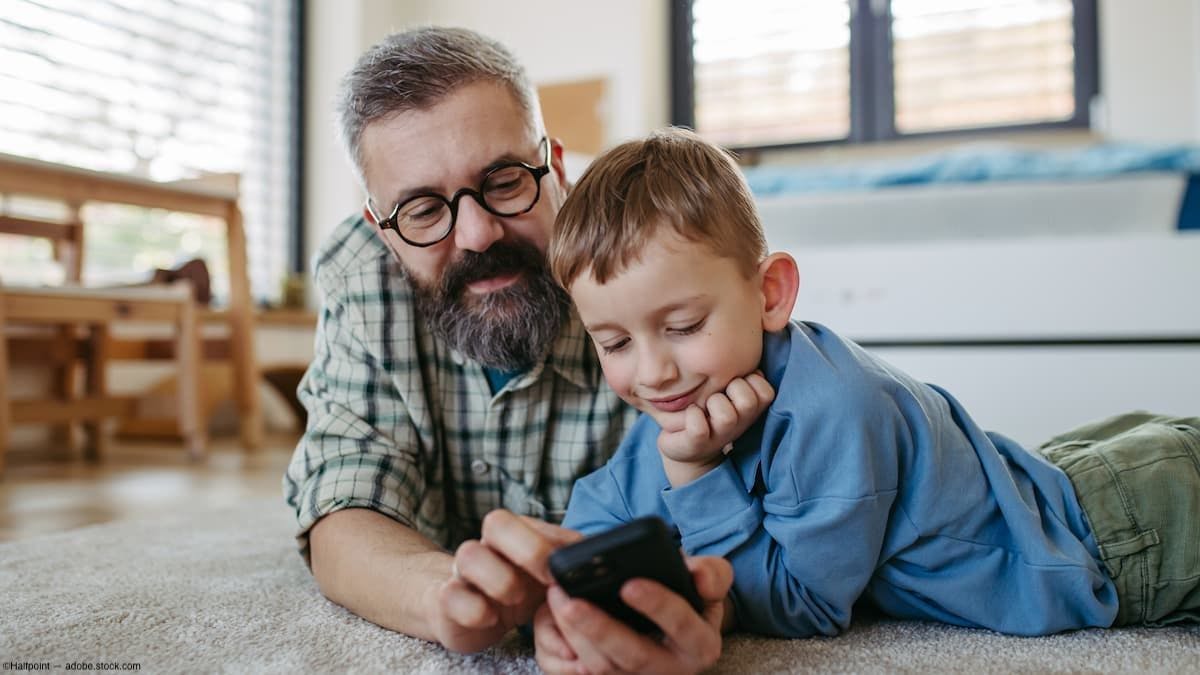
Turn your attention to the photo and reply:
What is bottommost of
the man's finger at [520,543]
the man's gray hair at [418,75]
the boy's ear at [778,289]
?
the man's finger at [520,543]

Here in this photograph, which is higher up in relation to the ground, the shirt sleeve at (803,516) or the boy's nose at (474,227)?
the boy's nose at (474,227)

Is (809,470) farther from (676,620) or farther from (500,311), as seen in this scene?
(500,311)

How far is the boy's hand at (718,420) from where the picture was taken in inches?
27.4

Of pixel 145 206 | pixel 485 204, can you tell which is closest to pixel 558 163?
pixel 485 204

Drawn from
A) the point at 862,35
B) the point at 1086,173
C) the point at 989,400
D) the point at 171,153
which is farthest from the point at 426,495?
the point at 862,35

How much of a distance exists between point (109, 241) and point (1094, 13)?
3.51 meters

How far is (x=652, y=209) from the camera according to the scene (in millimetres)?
709

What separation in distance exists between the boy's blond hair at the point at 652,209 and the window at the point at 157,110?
75.3 inches

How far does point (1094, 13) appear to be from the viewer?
10.9 feet

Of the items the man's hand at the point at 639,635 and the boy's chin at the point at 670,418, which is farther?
the boy's chin at the point at 670,418

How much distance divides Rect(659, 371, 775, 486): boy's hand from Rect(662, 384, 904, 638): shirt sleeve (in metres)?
0.02

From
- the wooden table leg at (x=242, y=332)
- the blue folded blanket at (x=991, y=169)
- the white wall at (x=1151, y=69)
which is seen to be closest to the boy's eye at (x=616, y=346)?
the blue folded blanket at (x=991, y=169)

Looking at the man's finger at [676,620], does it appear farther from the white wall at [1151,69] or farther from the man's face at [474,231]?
the white wall at [1151,69]

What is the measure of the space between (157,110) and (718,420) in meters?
3.11
